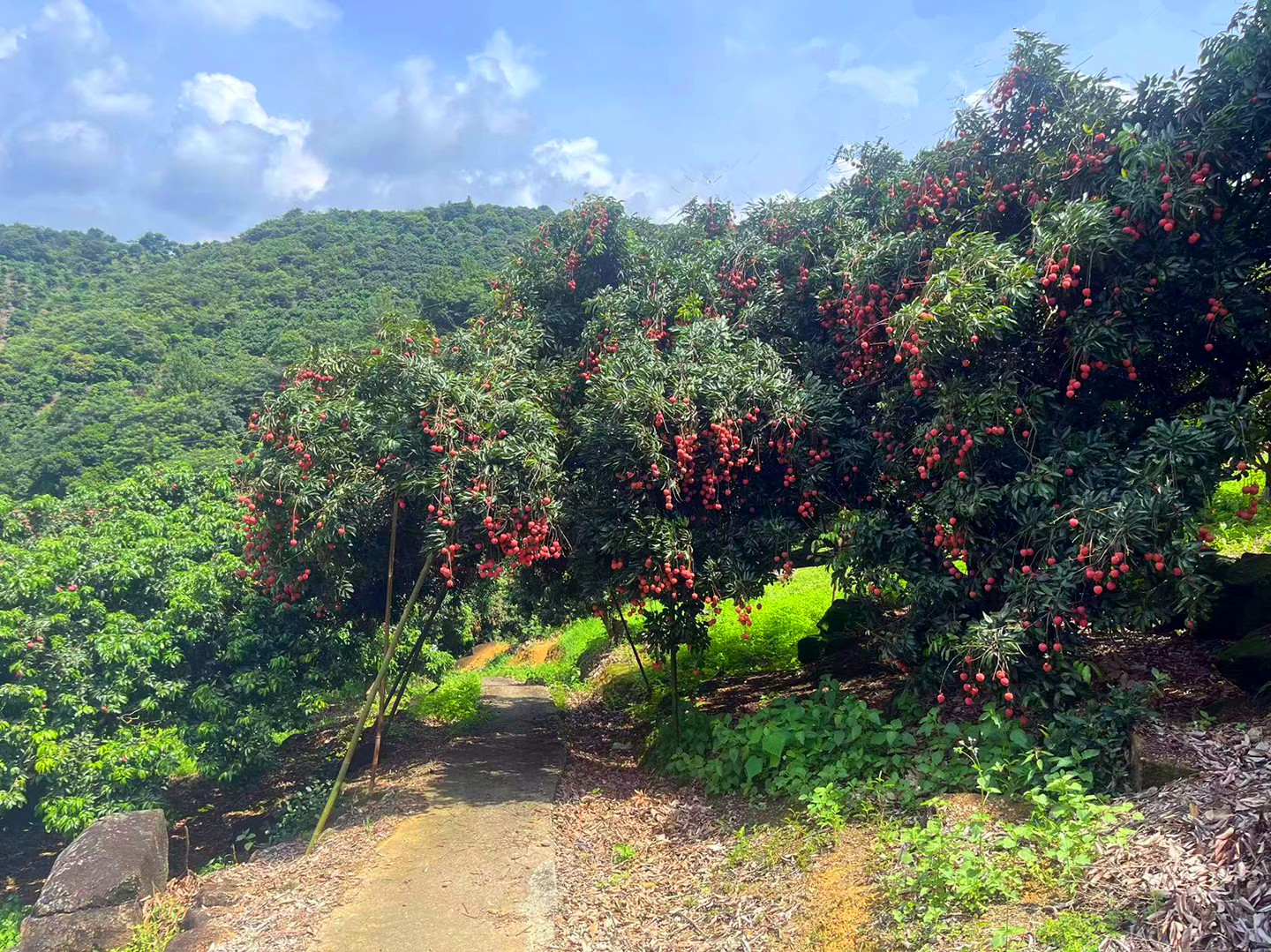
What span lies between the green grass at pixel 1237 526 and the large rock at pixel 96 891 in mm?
11128

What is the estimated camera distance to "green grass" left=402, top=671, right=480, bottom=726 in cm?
1301

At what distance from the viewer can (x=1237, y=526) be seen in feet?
32.7

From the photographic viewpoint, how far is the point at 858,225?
8500 millimetres

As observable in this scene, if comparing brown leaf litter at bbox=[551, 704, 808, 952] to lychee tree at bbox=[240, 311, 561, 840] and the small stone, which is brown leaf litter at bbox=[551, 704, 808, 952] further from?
the small stone

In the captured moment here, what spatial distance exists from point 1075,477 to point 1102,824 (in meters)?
2.60

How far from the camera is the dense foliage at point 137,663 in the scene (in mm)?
8344

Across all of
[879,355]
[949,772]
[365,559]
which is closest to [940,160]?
[879,355]

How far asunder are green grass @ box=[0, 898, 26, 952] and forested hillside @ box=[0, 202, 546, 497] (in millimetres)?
15084

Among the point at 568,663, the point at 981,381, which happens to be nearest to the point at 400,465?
the point at 981,381

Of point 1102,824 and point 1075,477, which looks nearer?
point 1102,824

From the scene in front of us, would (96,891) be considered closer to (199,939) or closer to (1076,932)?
(199,939)

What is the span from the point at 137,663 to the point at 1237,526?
13190 mm

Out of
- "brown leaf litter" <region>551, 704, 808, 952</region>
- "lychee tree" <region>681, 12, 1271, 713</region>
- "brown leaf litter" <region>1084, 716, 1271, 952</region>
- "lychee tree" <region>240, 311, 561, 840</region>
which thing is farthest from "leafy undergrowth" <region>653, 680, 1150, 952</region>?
"lychee tree" <region>240, 311, 561, 840</region>

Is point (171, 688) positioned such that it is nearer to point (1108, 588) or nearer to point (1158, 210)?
point (1108, 588)
